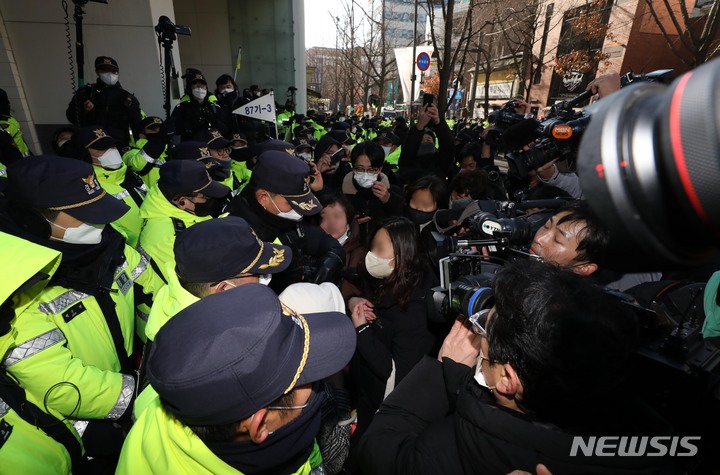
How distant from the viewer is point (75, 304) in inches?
70.9

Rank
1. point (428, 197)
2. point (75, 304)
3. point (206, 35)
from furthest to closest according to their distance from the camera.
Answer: point (206, 35)
point (428, 197)
point (75, 304)

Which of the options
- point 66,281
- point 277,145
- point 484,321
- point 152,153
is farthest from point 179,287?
point 152,153

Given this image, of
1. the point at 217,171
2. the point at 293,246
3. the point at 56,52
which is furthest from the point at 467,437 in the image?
the point at 56,52

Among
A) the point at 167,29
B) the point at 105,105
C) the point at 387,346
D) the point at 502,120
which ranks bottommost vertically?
the point at 387,346

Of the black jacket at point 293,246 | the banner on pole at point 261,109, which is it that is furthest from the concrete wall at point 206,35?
the black jacket at point 293,246

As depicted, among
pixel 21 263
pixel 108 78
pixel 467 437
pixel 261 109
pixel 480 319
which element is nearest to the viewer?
pixel 467 437

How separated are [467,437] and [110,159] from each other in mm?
4210

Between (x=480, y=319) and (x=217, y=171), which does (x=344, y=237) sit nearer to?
(x=217, y=171)

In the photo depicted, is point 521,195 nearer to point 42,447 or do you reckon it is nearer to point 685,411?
point 685,411

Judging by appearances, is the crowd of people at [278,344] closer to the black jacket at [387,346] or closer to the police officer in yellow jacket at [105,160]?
the black jacket at [387,346]

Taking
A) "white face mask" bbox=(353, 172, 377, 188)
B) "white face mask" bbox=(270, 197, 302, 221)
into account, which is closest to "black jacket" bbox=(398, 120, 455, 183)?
"white face mask" bbox=(353, 172, 377, 188)

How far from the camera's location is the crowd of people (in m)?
1.04

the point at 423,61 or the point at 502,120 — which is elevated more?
the point at 423,61

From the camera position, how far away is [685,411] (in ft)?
4.75
